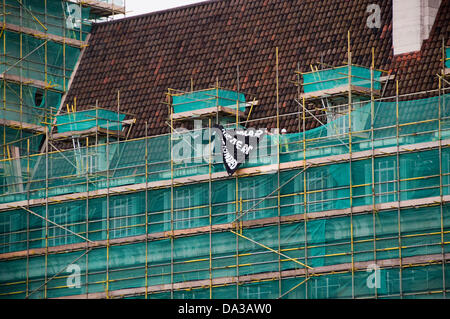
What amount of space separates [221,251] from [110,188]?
24.0 ft

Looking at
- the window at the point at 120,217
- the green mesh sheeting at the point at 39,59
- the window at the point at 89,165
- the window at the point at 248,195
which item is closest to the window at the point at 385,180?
the window at the point at 248,195

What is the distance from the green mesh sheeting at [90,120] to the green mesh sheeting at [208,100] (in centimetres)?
457

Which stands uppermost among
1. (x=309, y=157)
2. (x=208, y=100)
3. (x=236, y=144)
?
(x=208, y=100)

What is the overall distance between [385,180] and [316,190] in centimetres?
328

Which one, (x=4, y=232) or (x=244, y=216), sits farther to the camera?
(x=4, y=232)

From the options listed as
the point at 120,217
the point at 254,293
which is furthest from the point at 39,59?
the point at 254,293

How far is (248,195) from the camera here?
71.6m

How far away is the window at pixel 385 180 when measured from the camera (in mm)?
67125

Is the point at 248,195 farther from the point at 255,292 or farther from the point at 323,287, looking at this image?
the point at 323,287

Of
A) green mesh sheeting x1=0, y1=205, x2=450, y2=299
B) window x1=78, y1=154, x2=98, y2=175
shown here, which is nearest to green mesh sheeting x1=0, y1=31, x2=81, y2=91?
window x1=78, y1=154, x2=98, y2=175

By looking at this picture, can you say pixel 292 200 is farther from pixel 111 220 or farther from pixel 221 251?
pixel 111 220

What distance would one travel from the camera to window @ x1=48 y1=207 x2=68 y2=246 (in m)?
77.7

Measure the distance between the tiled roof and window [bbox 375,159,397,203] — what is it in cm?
436

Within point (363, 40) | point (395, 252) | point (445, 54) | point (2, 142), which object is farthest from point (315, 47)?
point (2, 142)
